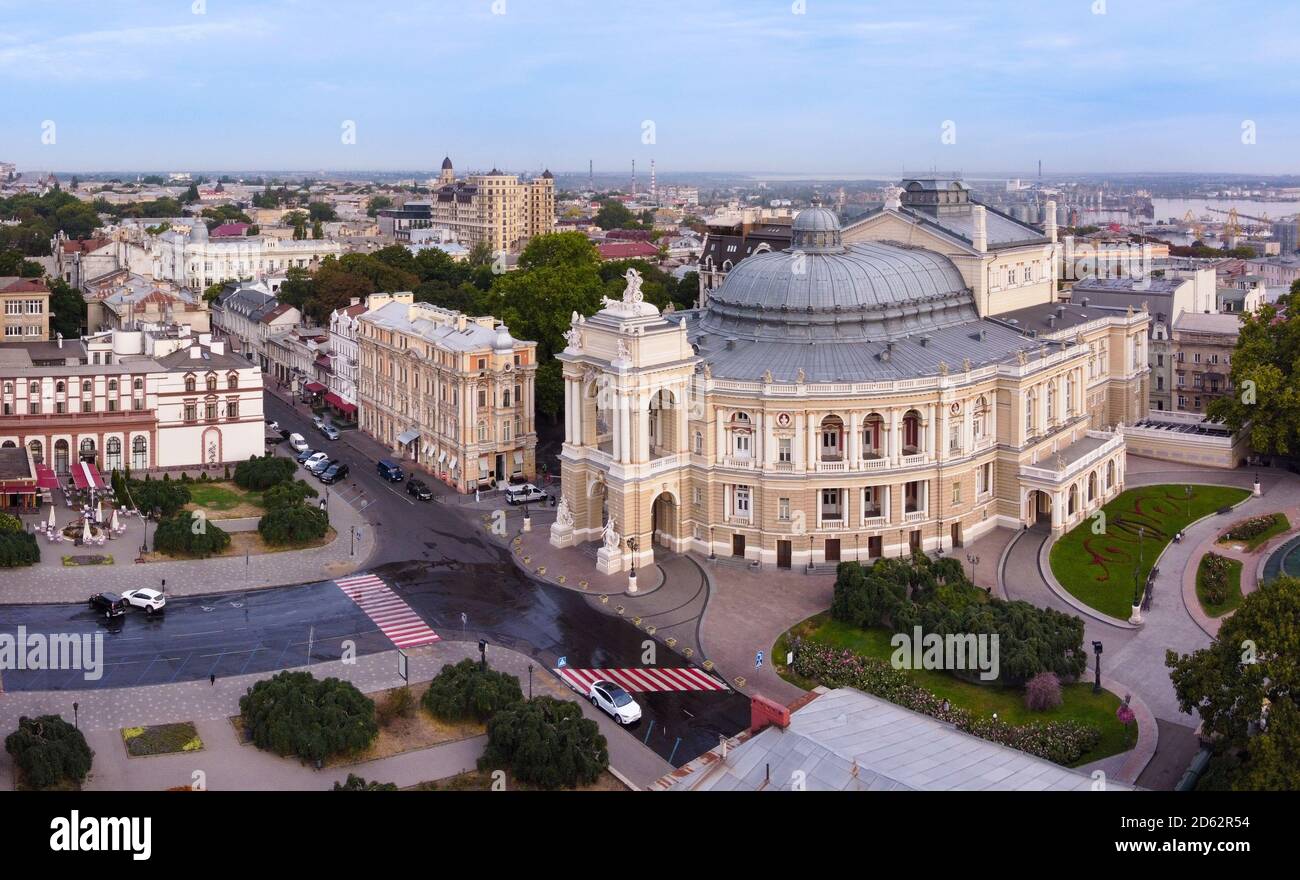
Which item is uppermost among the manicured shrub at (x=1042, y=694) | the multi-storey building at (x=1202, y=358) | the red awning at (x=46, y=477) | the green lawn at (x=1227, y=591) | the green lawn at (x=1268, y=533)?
the multi-storey building at (x=1202, y=358)

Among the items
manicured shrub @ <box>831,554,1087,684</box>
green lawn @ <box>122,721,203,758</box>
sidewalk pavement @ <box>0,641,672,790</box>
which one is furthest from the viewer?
manicured shrub @ <box>831,554,1087,684</box>

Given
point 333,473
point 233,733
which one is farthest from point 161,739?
point 333,473

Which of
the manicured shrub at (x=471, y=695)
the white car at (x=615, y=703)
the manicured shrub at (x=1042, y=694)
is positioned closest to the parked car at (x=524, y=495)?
the white car at (x=615, y=703)

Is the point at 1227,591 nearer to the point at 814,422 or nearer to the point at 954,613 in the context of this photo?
the point at 954,613

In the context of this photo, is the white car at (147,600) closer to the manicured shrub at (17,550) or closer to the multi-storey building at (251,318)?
the manicured shrub at (17,550)

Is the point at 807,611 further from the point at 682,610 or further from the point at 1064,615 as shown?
the point at 1064,615

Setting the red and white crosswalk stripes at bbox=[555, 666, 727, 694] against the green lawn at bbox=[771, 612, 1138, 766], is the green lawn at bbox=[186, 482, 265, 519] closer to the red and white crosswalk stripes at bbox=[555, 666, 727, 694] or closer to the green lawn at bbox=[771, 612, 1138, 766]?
the red and white crosswalk stripes at bbox=[555, 666, 727, 694]

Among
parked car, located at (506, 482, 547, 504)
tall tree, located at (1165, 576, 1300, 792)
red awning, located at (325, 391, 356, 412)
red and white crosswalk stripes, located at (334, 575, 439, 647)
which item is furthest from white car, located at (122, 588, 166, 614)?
tall tree, located at (1165, 576, 1300, 792)

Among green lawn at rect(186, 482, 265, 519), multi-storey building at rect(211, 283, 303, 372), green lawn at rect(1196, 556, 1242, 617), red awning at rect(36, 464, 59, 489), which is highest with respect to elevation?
multi-storey building at rect(211, 283, 303, 372)
